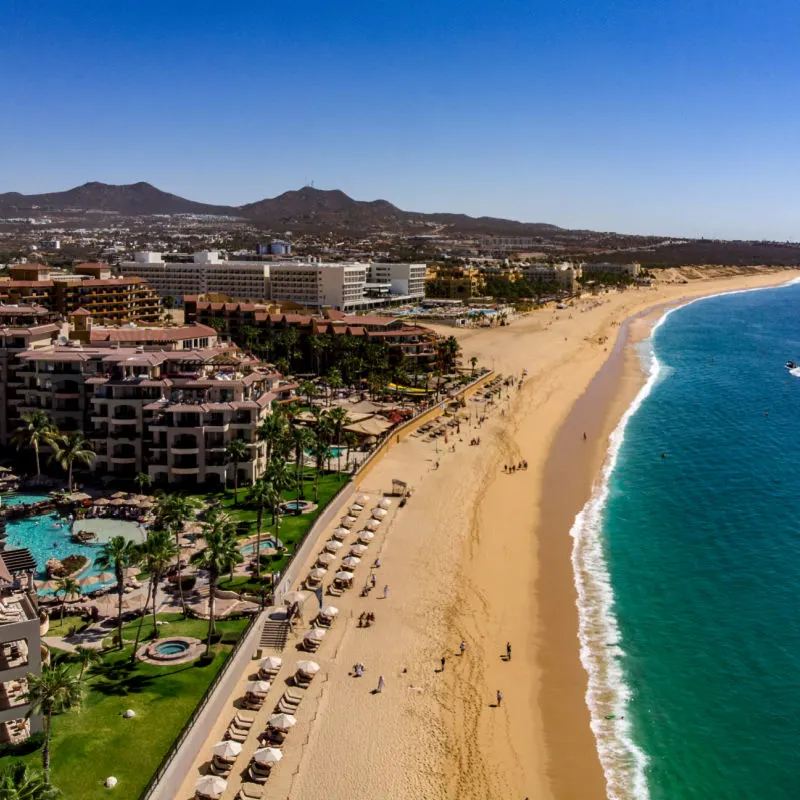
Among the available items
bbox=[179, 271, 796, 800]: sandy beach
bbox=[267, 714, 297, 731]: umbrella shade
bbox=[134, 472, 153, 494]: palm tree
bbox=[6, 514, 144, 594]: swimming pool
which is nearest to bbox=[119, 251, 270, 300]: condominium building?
bbox=[179, 271, 796, 800]: sandy beach

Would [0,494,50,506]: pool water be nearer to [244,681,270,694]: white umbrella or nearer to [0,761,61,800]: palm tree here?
[244,681,270,694]: white umbrella

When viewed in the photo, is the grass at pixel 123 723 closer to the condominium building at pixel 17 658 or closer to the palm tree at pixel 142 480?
the condominium building at pixel 17 658

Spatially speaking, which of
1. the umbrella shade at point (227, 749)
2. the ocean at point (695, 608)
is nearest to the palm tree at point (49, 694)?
the umbrella shade at point (227, 749)

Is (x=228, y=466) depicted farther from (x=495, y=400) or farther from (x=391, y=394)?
(x=495, y=400)

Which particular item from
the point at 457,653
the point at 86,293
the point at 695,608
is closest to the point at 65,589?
the point at 457,653

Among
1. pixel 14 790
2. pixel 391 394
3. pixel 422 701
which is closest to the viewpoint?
pixel 14 790

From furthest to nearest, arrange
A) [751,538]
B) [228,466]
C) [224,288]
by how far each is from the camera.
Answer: [224,288]
[228,466]
[751,538]

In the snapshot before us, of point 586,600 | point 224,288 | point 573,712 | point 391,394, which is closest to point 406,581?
point 586,600
